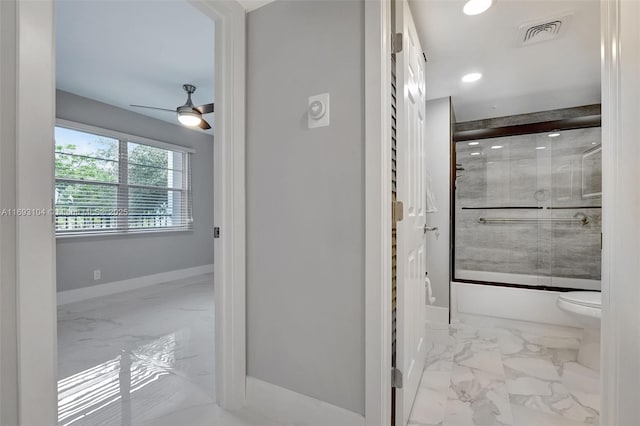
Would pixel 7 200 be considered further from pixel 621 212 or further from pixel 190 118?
pixel 190 118

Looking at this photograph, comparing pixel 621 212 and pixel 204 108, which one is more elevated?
pixel 204 108

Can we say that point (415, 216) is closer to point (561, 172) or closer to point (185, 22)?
point (185, 22)

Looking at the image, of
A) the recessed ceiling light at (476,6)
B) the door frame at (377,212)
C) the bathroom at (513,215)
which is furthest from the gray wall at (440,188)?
the door frame at (377,212)

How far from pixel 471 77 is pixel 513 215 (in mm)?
1734

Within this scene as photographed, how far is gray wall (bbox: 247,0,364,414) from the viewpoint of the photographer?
54.0 inches

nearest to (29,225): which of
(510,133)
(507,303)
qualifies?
(507,303)

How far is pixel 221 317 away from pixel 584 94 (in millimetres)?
3562

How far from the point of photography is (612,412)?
102 centimetres

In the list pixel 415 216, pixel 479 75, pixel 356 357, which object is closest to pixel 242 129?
pixel 415 216

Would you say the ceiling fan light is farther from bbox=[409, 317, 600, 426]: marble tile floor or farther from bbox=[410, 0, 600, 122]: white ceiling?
bbox=[409, 317, 600, 426]: marble tile floor

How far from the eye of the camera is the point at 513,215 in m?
3.48

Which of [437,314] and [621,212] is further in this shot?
[437,314]

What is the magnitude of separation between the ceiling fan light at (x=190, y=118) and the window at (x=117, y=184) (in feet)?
4.92

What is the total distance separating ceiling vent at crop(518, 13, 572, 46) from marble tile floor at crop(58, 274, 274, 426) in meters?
2.68
